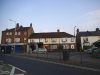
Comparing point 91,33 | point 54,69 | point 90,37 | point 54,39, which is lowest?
point 54,69

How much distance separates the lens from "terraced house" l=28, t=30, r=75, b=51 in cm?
9656

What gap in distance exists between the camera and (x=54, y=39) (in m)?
99.5

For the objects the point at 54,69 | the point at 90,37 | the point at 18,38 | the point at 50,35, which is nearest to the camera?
the point at 54,69

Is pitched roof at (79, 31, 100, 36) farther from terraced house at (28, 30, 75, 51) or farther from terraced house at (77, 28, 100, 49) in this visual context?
terraced house at (28, 30, 75, 51)

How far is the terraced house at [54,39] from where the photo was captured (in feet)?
317

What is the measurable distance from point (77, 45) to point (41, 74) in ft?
265

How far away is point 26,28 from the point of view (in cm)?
10688

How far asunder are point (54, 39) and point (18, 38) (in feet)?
54.9

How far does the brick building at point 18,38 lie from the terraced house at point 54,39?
110 inches

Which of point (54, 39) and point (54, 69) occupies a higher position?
point (54, 39)

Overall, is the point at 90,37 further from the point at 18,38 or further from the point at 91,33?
the point at 18,38

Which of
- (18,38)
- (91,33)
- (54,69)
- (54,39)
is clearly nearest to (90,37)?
(91,33)

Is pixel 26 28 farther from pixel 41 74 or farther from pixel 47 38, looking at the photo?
pixel 41 74

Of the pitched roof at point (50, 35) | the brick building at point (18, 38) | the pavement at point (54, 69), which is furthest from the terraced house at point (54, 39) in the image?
the pavement at point (54, 69)
